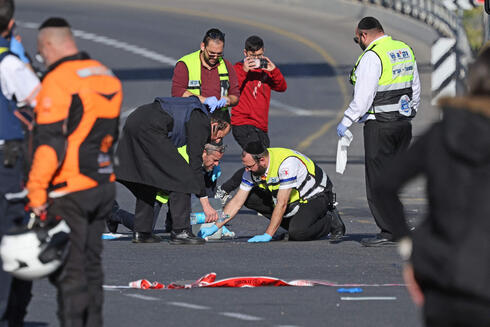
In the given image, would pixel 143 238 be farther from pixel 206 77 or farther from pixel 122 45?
pixel 122 45

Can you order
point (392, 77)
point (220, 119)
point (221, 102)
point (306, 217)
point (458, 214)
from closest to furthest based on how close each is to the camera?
point (458, 214) → point (392, 77) → point (220, 119) → point (306, 217) → point (221, 102)

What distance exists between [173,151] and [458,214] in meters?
7.58

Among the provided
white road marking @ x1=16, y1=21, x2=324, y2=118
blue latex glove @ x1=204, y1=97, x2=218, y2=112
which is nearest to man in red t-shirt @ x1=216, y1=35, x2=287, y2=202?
blue latex glove @ x1=204, y1=97, x2=218, y2=112

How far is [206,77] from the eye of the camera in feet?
42.5

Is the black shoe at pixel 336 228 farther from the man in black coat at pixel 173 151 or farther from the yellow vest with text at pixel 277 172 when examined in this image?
the man in black coat at pixel 173 151

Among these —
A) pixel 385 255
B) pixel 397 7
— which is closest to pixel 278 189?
pixel 385 255

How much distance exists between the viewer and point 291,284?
9398 mm

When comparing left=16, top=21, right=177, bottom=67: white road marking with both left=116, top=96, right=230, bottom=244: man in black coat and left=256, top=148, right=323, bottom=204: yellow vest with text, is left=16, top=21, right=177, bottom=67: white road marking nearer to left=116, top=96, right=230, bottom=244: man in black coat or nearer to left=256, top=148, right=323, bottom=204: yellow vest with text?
left=256, top=148, right=323, bottom=204: yellow vest with text

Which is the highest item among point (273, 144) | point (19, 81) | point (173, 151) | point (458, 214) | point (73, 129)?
point (458, 214)

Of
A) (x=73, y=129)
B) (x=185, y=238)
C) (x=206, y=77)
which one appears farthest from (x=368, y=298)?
(x=206, y=77)

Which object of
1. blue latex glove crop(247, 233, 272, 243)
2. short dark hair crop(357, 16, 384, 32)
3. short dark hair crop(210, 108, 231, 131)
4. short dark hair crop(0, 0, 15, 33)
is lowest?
blue latex glove crop(247, 233, 272, 243)

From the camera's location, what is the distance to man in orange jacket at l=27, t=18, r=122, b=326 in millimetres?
6395

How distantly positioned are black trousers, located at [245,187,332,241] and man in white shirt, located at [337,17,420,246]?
63cm

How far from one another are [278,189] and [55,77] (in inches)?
227
